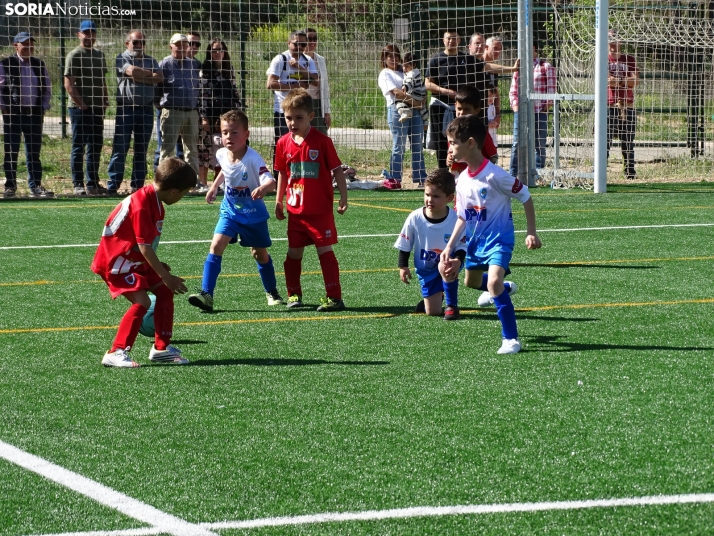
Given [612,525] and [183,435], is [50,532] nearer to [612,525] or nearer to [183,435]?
[183,435]

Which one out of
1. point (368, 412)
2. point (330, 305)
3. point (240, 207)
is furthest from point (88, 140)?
point (368, 412)

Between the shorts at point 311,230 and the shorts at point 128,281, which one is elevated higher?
the shorts at point 311,230

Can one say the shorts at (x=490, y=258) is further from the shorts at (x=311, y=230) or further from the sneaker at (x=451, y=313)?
the shorts at (x=311, y=230)

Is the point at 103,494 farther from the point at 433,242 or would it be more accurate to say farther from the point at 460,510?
the point at 433,242

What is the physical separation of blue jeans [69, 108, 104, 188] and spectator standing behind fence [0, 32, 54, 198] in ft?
1.55

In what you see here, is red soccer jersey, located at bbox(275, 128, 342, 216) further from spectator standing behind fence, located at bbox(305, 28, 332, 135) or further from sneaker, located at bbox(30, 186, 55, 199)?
sneaker, located at bbox(30, 186, 55, 199)

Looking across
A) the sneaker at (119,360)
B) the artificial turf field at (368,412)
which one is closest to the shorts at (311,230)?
the artificial turf field at (368,412)

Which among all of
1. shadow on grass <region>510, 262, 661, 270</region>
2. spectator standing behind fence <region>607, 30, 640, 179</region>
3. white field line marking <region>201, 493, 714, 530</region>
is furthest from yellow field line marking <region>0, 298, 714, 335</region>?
spectator standing behind fence <region>607, 30, 640, 179</region>

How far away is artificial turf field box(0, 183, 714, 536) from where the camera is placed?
3.74m

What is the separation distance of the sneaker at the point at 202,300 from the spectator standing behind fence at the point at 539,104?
933 centimetres

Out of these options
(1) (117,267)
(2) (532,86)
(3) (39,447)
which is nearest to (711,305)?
(1) (117,267)

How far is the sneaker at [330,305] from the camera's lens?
296 inches

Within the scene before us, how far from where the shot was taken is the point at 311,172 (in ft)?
25.2

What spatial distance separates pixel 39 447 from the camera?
4.45 metres
